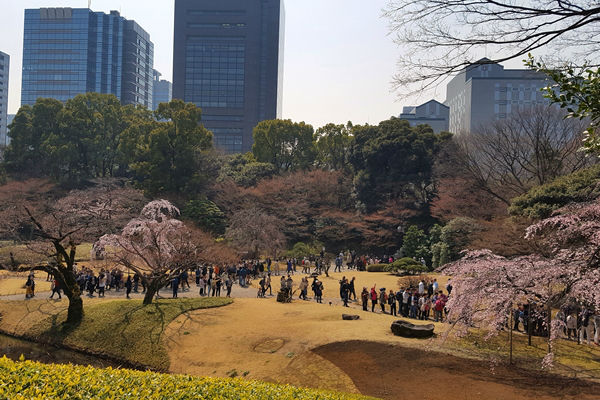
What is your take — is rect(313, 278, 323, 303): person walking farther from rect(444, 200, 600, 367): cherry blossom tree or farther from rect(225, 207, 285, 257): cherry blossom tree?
rect(225, 207, 285, 257): cherry blossom tree

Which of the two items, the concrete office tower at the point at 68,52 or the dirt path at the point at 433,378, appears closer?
the dirt path at the point at 433,378

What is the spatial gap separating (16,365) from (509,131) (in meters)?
34.5

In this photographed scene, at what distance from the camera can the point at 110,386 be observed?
5758 millimetres

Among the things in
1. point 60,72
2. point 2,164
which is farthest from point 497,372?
point 60,72

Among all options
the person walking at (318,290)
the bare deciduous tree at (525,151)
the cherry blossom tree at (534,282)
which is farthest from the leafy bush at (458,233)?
the cherry blossom tree at (534,282)

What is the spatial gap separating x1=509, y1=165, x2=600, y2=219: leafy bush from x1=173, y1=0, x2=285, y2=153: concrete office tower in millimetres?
77214

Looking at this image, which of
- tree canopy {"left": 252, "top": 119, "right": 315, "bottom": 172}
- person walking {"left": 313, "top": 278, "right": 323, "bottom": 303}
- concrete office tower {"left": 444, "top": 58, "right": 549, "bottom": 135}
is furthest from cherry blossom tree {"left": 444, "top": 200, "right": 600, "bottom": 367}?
concrete office tower {"left": 444, "top": 58, "right": 549, "bottom": 135}

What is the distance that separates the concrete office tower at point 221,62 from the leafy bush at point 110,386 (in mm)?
88360

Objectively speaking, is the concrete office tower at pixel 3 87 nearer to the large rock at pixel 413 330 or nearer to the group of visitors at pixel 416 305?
the group of visitors at pixel 416 305

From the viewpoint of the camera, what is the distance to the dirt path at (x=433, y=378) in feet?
35.9

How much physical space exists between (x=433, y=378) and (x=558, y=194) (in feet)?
37.6

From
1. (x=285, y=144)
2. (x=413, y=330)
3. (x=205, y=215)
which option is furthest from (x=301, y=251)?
(x=413, y=330)

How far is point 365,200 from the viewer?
4078 centimetres

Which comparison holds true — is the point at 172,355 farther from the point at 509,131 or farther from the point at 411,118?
the point at 411,118
